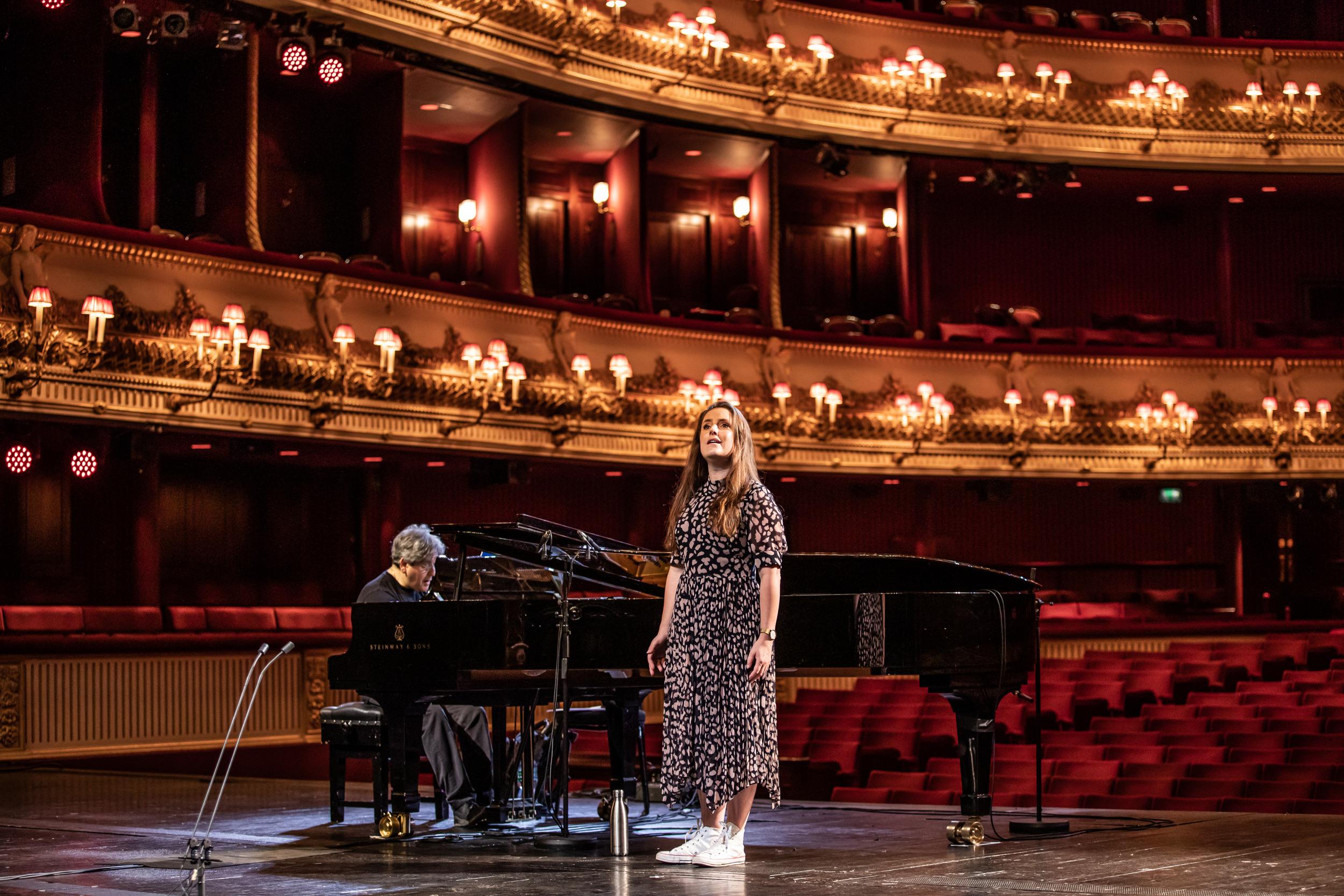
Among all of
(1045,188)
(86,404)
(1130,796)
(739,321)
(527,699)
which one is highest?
(1045,188)

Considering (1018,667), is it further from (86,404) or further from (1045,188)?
(1045,188)

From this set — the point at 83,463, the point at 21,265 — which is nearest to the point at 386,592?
the point at 21,265

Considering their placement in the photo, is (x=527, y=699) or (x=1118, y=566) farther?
(x=1118, y=566)

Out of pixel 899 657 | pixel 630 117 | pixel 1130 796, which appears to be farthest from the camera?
pixel 630 117

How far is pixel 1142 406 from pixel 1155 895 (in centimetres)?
1302

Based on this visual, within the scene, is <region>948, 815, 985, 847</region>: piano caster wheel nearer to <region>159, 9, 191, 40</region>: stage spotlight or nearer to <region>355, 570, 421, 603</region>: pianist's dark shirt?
<region>355, 570, 421, 603</region>: pianist's dark shirt

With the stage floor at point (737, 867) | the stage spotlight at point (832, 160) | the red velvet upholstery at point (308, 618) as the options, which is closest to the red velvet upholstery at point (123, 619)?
the red velvet upholstery at point (308, 618)

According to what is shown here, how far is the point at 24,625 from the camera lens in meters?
10.3

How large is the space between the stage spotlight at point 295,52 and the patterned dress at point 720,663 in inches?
292

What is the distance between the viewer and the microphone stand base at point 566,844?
200 inches

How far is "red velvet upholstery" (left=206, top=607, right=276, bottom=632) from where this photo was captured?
38.1ft

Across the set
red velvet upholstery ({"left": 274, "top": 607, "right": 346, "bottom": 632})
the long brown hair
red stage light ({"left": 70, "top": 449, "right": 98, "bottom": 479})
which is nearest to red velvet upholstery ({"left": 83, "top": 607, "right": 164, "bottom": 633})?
red stage light ({"left": 70, "top": 449, "right": 98, "bottom": 479})

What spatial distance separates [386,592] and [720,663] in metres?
1.69

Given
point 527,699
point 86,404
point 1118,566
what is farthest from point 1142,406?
point 527,699
